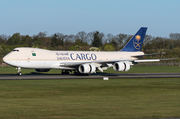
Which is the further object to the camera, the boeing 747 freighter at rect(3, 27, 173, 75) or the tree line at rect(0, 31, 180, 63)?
the tree line at rect(0, 31, 180, 63)

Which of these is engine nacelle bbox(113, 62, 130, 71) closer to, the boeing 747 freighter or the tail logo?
the boeing 747 freighter

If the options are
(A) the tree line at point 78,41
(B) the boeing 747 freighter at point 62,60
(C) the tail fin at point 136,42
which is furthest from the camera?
(A) the tree line at point 78,41

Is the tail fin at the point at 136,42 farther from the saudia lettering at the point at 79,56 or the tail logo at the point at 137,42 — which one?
the saudia lettering at the point at 79,56

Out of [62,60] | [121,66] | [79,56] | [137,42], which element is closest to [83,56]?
[79,56]

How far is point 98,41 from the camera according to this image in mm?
159375

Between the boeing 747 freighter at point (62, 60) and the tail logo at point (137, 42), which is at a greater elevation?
the tail logo at point (137, 42)

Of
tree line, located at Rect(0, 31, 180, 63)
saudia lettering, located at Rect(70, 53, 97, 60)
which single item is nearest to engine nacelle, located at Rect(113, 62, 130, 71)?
saudia lettering, located at Rect(70, 53, 97, 60)

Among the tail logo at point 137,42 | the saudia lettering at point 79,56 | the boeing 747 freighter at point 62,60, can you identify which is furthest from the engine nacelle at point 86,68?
the tail logo at point 137,42

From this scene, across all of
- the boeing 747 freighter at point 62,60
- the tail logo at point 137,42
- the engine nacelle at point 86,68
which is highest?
the tail logo at point 137,42

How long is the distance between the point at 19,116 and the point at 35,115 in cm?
71

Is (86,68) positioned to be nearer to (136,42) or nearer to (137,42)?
(136,42)

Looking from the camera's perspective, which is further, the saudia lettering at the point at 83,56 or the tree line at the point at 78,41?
the tree line at the point at 78,41

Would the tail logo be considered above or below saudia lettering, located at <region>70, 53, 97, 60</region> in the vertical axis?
above

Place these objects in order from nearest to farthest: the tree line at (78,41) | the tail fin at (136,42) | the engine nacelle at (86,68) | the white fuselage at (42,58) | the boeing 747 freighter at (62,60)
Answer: the white fuselage at (42,58)
the boeing 747 freighter at (62,60)
the engine nacelle at (86,68)
the tail fin at (136,42)
the tree line at (78,41)
